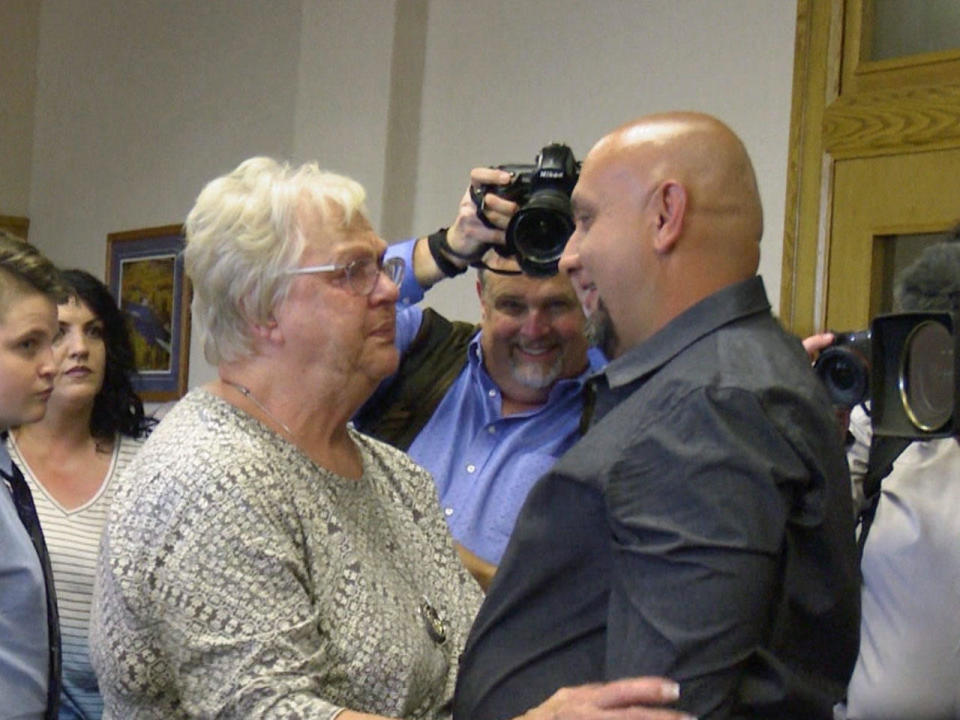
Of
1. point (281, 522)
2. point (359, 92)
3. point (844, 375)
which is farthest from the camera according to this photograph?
point (359, 92)

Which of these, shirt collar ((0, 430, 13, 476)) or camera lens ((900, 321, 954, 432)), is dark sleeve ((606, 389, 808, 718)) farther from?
shirt collar ((0, 430, 13, 476))

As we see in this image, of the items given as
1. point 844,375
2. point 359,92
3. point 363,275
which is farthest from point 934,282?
point 359,92

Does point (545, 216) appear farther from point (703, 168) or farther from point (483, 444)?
point (703, 168)

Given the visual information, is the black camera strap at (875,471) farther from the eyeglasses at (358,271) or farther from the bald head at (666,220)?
the eyeglasses at (358,271)

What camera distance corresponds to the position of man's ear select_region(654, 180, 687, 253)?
1.34m

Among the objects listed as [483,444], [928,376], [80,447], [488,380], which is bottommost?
[80,447]

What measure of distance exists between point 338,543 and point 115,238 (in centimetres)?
365

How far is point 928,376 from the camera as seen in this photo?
1.49 metres

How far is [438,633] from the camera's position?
1606mm

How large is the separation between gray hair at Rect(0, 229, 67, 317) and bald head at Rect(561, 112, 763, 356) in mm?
929

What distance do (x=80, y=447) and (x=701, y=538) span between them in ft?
5.73

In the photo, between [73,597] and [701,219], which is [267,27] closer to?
[73,597]

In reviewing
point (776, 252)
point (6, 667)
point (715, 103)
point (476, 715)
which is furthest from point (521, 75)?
point (476, 715)

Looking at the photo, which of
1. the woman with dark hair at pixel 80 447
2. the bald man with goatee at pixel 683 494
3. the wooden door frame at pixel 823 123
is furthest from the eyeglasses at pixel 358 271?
the wooden door frame at pixel 823 123
